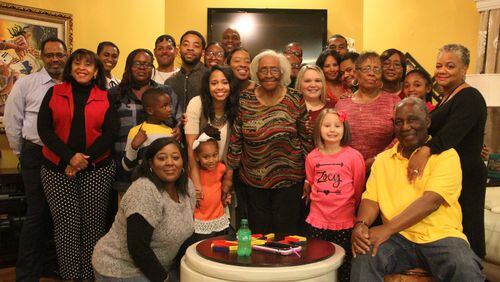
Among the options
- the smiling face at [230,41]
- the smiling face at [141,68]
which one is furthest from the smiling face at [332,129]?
the smiling face at [230,41]

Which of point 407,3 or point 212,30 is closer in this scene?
point 407,3

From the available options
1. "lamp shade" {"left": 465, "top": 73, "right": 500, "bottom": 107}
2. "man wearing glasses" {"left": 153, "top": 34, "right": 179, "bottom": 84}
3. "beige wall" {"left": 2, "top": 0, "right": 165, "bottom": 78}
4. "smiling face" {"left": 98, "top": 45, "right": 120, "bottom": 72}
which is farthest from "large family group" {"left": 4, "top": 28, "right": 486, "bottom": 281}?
"beige wall" {"left": 2, "top": 0, "right": 165, "bottom": 78}

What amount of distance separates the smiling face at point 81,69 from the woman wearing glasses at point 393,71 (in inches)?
79.6

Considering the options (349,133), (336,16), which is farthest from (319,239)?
(336,16)

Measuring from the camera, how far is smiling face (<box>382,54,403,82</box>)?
3834mm

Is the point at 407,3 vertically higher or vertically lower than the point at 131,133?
higher

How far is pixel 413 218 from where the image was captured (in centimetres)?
276

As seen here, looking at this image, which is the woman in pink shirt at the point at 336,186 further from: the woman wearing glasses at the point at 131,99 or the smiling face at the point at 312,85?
the woman wearing glasses at the point at 131,99

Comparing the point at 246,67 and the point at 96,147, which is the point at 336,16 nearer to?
the point at 246,67

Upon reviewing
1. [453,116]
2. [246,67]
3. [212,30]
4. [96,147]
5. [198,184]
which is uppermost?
[212,30]

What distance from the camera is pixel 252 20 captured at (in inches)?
265

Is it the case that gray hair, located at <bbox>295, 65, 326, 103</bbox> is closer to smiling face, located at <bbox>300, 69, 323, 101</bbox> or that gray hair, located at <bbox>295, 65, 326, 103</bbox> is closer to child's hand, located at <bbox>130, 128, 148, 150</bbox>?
smiling face, located at <bbox>300, 69, 323, 101</bbox>

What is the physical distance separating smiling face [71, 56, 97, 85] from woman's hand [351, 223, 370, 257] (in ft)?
6.50

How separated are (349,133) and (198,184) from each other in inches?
40.5
